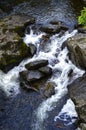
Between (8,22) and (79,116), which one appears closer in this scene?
(79,116)

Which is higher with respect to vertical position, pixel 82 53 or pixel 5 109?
pixel 82 53

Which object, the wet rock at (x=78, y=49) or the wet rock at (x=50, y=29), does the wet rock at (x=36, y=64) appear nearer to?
the wet rock at (x=78, y=49)

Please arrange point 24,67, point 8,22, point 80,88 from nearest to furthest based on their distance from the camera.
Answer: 1. point 80,88
2. point 24,67
3. point 8,22

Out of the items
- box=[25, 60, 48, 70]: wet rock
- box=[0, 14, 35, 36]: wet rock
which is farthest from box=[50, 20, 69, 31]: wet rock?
box=[25, 60, 48, 70]: wet rock

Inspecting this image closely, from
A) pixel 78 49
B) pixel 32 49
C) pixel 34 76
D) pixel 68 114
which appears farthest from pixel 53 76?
pixel 68 114

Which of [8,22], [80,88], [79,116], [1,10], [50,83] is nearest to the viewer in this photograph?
[79,116]

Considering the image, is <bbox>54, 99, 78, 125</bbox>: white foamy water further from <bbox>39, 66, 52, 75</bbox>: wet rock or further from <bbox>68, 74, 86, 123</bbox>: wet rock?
<bbox>39, 66, 52, 75</bbox>: wet rock

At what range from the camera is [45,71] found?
19969 millimetres

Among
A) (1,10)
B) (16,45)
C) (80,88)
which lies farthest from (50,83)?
(1,10)

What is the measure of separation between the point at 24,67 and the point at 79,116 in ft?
18.7

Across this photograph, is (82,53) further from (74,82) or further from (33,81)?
(33,81)

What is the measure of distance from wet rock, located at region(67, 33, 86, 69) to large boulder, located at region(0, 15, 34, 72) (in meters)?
3.23

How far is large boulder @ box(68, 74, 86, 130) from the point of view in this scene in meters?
16.7

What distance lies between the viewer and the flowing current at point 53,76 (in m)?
17.6
